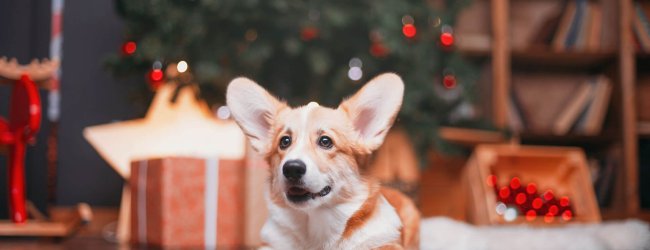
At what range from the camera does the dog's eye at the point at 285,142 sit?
96 cm

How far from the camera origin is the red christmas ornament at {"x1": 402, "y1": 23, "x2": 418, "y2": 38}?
2119 millimetres

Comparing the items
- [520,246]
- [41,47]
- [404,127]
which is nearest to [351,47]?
[404,127]

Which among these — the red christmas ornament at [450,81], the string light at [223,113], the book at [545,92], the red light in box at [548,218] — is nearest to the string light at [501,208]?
the red light in box at [548,218]

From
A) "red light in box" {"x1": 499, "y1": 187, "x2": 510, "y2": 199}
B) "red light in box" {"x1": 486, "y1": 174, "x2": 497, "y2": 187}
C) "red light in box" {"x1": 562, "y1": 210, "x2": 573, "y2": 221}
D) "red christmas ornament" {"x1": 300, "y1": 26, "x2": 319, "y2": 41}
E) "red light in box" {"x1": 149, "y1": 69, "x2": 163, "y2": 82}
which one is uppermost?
"red christmas ornament" {"x1": 300, "y1": 26, "x2": 319, "y2": 41}

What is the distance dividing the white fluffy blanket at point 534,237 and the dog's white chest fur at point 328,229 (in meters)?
0.51

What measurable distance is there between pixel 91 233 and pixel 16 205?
719mm

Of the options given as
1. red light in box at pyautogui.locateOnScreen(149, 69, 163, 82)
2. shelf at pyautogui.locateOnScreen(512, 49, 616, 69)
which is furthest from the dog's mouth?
shelf at pyautogui.locateOnScreen(512, 49, 616, 69)

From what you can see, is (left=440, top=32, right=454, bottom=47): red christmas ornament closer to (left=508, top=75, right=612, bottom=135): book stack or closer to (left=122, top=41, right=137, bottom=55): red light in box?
(left=508, top=75, right=612, bottom=135): book stack

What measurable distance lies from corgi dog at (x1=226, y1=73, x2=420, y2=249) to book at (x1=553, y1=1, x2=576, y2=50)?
7.06 feet

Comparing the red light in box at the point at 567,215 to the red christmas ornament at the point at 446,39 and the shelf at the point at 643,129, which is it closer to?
the red christmas ornament at the point at 446,39

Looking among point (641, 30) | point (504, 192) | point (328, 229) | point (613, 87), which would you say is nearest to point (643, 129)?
point (613, 87)

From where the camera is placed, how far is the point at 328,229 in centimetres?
98

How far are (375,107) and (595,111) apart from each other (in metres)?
2.16

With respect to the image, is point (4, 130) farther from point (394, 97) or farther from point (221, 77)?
point (394, 97)
